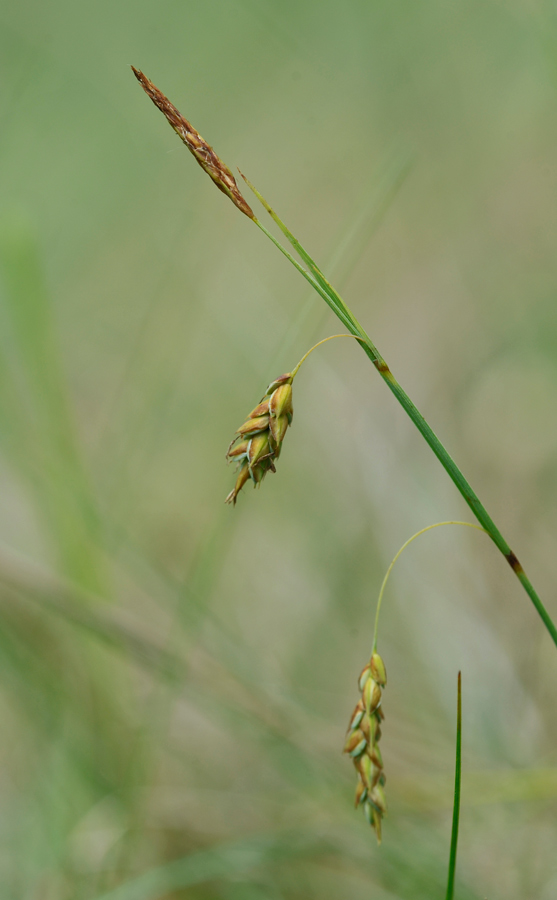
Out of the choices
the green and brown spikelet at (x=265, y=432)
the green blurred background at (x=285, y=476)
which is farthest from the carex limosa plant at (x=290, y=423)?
the green blurred background at (x=285, y=476)

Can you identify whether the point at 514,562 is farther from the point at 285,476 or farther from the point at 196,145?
the point at 285,476

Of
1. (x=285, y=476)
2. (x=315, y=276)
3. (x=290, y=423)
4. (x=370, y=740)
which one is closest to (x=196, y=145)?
(x=315, y=276)

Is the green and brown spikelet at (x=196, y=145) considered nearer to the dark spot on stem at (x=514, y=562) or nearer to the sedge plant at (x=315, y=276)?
the sedge plant at (x=315, y=276)

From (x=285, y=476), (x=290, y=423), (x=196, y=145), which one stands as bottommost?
(x=285, y=476)

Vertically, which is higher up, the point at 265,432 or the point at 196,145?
the point at 196,145

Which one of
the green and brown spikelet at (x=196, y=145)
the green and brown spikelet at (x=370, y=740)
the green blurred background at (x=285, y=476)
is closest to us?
the green and brown spikelet at (x=196, y=145)

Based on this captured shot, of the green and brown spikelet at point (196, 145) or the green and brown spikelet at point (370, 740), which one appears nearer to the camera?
the green and brown spikelet at point (196, 145)

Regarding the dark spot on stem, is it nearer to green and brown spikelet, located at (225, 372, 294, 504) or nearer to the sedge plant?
the sedge plant
